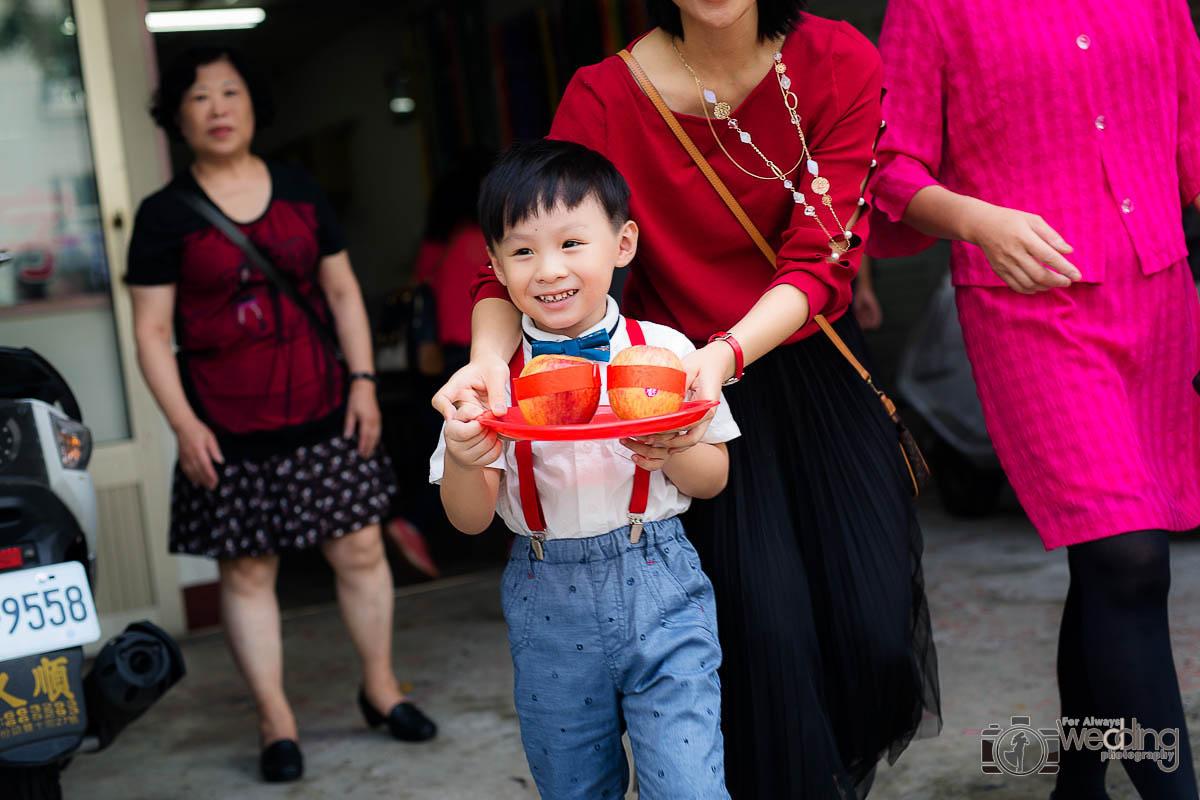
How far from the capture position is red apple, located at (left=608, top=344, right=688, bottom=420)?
1735mm

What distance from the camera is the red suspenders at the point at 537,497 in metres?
1.98

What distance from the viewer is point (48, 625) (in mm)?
2568

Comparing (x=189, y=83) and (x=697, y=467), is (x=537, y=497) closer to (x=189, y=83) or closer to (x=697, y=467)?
(x=697, y=467)

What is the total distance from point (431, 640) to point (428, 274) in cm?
159

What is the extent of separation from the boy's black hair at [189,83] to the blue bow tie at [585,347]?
202 centimetres

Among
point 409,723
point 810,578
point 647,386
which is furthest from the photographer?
point 409,723

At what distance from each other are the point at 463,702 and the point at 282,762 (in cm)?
66

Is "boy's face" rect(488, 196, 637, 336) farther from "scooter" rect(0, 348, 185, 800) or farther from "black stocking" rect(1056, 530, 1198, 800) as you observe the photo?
"scooter" rect(0, 348, 185, 800)

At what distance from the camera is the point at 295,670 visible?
4512mm

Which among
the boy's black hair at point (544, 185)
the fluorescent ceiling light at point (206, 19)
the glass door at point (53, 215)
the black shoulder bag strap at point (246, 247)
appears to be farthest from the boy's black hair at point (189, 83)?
the fluorescent ceiling light at point (206, 19)

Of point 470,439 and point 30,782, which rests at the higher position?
point 470,439

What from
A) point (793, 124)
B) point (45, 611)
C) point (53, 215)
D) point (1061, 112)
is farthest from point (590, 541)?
point (53, 215)

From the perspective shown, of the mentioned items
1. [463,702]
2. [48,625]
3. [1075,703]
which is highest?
[48,625]

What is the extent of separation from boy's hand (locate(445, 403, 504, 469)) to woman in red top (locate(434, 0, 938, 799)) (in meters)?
0.26
